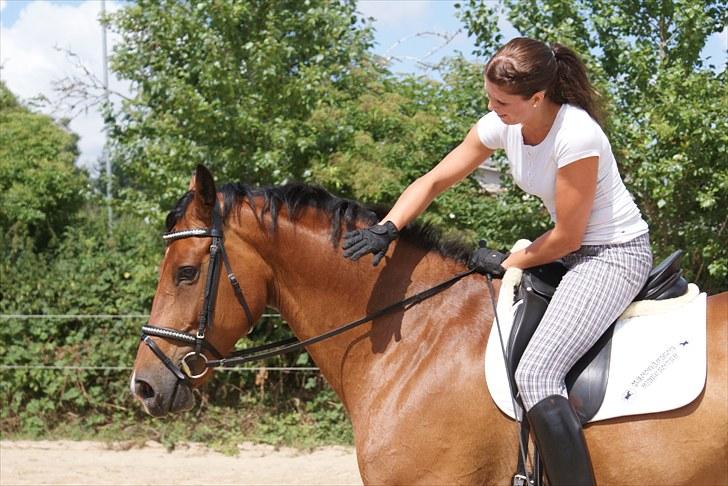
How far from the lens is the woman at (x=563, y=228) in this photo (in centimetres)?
272

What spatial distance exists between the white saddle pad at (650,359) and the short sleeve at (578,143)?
0.62 metres

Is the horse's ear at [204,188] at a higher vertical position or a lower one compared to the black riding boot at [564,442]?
higher

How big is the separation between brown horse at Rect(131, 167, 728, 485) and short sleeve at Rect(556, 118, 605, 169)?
0.72 meters

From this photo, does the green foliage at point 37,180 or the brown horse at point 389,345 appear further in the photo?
the green foliage at point 37,180

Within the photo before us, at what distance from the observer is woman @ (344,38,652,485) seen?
2717 millimetres


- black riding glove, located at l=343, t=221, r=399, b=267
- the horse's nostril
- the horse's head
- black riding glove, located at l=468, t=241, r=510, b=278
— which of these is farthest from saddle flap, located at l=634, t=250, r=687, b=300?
the horse's nostril

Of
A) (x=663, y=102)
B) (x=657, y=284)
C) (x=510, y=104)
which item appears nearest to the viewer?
(x=510, y=104)

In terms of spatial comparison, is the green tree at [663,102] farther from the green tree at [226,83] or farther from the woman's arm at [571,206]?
the woman's arm at [571,206]

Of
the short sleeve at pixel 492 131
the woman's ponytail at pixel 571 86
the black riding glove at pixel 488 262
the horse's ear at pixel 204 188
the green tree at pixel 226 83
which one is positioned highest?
the green tree at pixel 226 83

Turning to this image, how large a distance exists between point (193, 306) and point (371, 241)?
2.56ft

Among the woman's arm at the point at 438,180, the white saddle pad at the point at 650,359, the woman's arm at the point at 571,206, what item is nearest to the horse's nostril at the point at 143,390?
the woman's arm at the point at 438,180

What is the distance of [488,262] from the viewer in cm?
316

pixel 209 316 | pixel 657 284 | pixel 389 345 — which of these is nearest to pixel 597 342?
pixel 657 284

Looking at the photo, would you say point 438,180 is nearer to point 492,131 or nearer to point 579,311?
point 492,131
